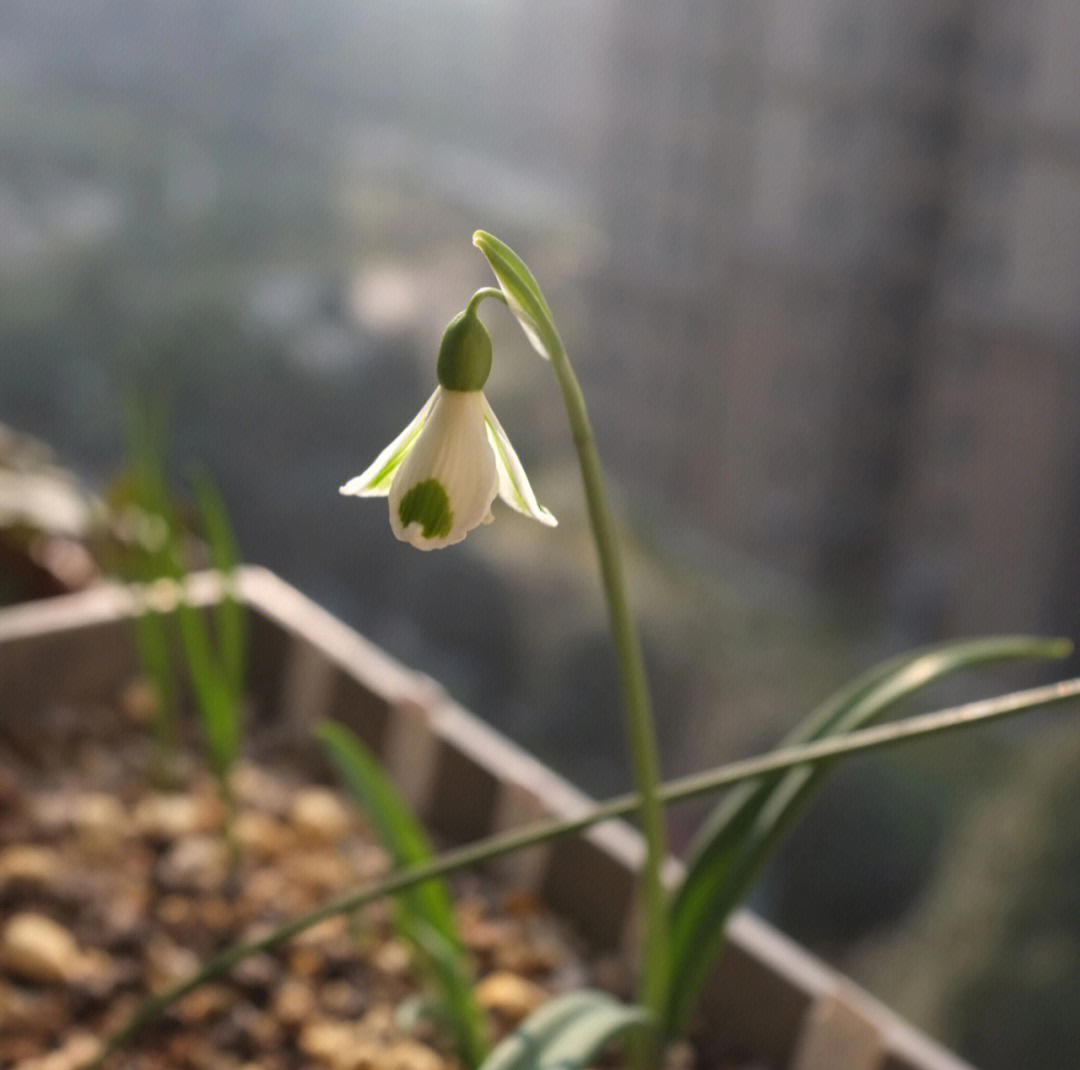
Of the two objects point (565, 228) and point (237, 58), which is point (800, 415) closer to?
point (565, 228)

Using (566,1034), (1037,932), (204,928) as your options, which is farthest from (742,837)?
(204,928)

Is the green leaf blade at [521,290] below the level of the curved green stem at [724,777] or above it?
above

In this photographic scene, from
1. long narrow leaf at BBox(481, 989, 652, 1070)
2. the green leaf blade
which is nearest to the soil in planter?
long narrow leaf at BBox(481, 989, 652, 1070)

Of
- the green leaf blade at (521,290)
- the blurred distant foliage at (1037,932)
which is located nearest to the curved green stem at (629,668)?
the green leaf blade at (521,290)

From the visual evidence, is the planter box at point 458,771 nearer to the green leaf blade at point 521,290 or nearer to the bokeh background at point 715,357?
the bokeh background at point 715,357

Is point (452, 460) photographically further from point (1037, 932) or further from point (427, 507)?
point (1037, 932)

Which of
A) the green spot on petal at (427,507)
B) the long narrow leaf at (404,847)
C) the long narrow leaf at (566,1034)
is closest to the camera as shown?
the green spot on petal at (427,507)

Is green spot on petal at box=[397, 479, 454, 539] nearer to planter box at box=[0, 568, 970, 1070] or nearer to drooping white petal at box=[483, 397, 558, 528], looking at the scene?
drooping white petal at box=[483, 397, 558, 528]
